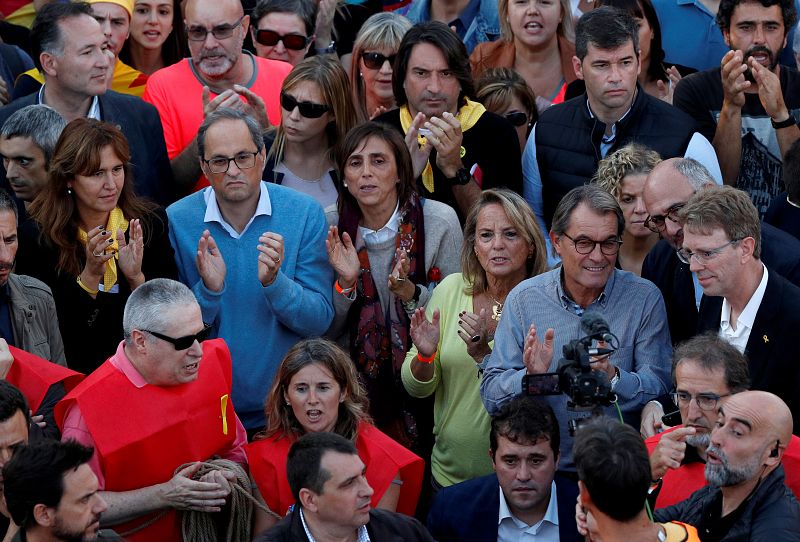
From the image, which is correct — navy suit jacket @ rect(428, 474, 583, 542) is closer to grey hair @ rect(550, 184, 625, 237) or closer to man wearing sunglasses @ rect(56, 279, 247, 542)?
man wearing sunglasses @ rect(56, 279, 247, 542)

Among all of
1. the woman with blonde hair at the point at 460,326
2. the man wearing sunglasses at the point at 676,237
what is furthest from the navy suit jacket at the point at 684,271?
the woman with blonde hair at the point at 460,326

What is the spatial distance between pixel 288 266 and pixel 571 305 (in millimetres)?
1556

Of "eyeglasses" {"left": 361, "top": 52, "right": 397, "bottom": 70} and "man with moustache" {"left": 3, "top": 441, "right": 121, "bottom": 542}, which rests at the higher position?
"eyeglasses" {"left": 361, "top": 52, "right": 397, "bottom": 70}

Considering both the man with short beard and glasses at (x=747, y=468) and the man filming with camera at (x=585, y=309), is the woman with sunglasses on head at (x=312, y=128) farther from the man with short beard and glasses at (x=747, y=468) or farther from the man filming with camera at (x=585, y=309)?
the man with short beard and glasses at (x=747, y=468)

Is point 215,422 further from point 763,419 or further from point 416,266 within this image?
point 763,419

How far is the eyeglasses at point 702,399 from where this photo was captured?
20.2 feet

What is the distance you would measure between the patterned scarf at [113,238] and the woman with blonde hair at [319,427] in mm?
1019

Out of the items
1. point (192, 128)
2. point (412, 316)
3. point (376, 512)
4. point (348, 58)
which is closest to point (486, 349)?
point (412, 316)

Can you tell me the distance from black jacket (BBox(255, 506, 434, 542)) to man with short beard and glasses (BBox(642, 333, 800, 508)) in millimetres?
1093

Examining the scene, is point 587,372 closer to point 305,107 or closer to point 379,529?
point 379,529

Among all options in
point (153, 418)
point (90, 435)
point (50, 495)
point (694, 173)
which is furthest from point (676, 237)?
point (50, 495)

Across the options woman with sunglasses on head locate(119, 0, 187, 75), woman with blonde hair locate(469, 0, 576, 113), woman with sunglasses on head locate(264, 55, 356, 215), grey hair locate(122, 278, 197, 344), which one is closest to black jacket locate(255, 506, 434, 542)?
grey hair locate(122, 278, 197, 344)

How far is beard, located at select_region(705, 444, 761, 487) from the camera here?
5.75 m

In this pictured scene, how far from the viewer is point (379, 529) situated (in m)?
6.34
